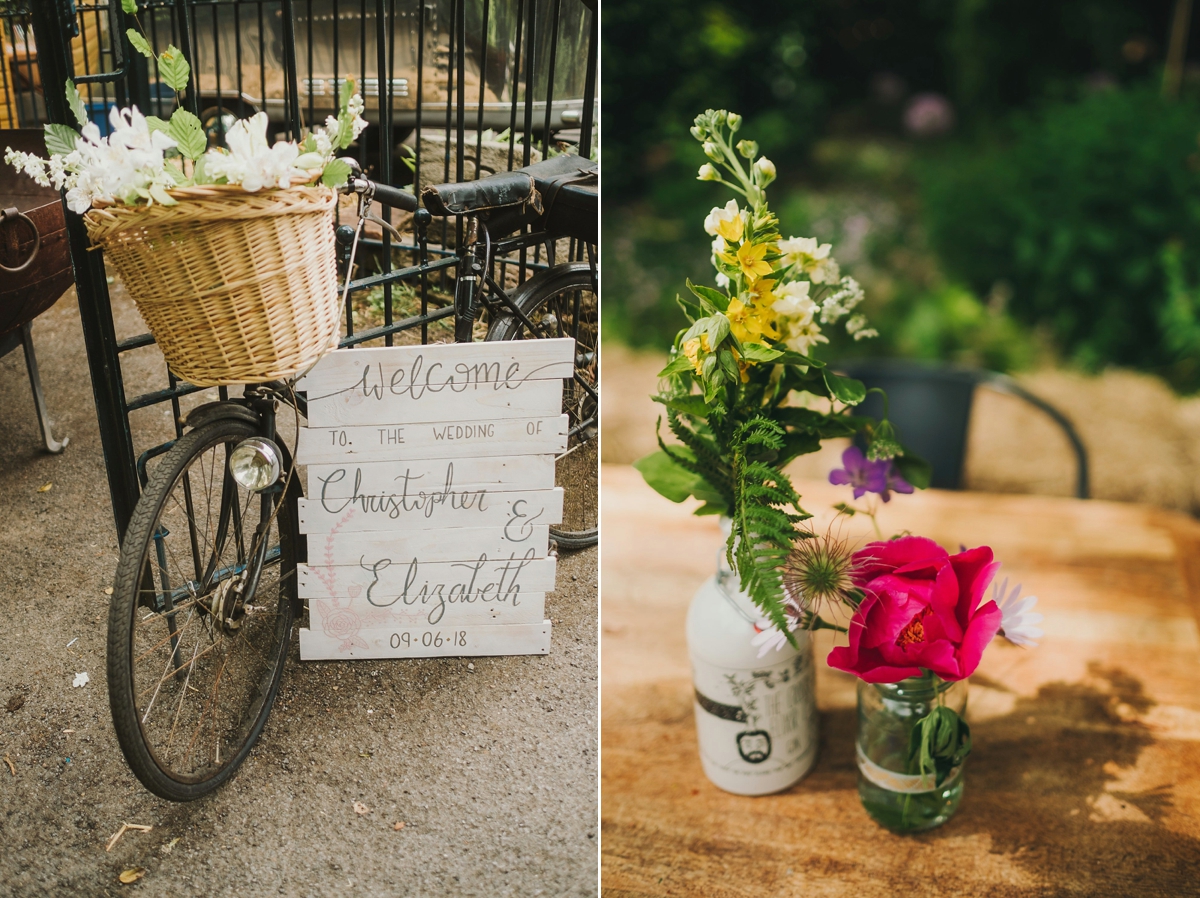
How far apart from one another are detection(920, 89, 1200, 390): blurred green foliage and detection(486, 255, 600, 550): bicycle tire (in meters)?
2.16

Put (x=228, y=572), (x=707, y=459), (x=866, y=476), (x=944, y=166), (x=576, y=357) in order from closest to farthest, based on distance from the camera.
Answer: (x=707, y=459) → (x=866, y=476) → (x=228, y=572) → (x=576, y=357) → (x=944, y=166)

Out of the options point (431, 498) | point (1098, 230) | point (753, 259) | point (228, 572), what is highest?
point (753, 259)

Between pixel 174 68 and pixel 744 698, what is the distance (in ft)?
3.43

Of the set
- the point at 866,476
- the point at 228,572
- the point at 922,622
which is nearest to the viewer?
the point at 922,622

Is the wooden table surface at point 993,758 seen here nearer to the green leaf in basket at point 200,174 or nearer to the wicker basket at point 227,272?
the wicker basket at point 227,272

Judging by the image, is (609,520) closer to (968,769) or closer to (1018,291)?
(968,769)

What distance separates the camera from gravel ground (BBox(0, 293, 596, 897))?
1.34m

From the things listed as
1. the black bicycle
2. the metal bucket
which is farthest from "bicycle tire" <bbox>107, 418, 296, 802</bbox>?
the metal bucket

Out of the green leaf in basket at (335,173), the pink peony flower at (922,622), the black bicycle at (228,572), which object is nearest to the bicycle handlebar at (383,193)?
the black bicycle at (228,572)

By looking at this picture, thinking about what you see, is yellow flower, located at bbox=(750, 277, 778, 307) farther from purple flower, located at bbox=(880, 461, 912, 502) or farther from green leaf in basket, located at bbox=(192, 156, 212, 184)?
green leaf in basket, located at bbox=(192, 156, 212, 184)

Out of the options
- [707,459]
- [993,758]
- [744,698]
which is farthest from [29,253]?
[993,758]

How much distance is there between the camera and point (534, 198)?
68.7 inches

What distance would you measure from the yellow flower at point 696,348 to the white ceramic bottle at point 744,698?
28cm

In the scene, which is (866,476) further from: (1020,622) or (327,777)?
(327,777)
